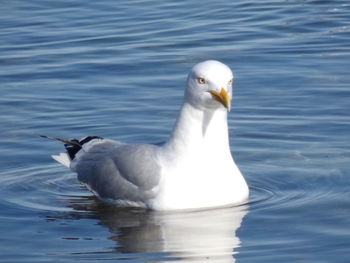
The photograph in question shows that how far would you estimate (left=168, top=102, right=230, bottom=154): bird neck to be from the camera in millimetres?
7758

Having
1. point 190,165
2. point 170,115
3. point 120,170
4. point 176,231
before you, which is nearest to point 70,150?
point 120,170

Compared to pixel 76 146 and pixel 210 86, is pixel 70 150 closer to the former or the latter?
pixel 76 146

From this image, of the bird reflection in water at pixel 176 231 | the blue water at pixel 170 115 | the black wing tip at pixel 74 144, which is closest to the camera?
the bird reflection in water at pixel 176 231

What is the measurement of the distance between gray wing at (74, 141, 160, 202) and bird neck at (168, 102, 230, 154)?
0.79 ft

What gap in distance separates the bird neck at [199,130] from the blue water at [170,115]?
1.64 ft

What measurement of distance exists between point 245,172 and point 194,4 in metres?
8.31

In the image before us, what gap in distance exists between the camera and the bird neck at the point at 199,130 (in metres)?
7.76

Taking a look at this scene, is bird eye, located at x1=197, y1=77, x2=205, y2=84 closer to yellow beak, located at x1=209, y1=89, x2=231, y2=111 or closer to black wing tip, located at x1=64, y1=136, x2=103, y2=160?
yellow beak, located at x1=209, y1=89, x2=231, y2=111

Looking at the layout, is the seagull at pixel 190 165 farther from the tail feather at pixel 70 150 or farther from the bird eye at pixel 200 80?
the tail feather at pixel 70 150

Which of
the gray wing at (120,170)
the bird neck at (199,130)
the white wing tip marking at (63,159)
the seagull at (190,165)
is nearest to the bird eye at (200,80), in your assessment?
the seagull at (190,165)

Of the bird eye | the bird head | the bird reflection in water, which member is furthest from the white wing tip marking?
the bird eye

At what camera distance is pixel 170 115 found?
1066cm

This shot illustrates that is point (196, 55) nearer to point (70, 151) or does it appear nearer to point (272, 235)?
point (70, 151)

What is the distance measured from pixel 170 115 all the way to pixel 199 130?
2.86m
